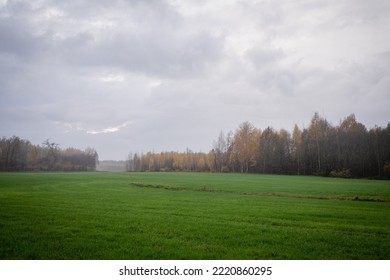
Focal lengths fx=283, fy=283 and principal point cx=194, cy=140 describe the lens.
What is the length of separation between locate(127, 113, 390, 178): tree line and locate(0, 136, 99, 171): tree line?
49254 mm

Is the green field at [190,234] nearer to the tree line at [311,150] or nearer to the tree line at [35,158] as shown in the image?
the tree line at [35,158]

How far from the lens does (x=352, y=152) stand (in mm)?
53781

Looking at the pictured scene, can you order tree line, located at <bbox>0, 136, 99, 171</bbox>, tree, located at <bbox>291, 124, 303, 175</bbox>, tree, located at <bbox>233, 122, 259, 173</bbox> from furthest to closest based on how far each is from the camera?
tree, located at <bbox>233, 122, 259, 173</bbox> < tree, located at <bbox>291, 124, 303, 175</bbox> < tree line, located at <bbox>0, 136, 99, 171</bbox>

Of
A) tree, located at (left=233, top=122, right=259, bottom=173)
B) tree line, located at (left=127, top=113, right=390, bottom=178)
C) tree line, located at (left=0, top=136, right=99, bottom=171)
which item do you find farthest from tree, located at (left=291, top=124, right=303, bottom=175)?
tree line, located at (left=0, top=136, right=99, bottom=171)

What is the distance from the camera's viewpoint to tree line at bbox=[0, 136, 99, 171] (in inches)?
1589

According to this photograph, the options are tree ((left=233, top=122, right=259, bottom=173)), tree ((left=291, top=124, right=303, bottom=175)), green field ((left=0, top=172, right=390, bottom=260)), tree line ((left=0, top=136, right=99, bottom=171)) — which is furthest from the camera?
tree ((left=233, top=122, right=259, bottom=173))

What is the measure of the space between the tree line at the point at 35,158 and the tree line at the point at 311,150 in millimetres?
49254

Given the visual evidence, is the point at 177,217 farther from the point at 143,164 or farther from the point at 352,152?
the point at 143,164

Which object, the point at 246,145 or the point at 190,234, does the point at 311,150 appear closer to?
the point at 246,145

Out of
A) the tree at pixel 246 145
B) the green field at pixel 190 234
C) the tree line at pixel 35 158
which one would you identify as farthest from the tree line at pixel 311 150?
the tree line at pixel 35 158

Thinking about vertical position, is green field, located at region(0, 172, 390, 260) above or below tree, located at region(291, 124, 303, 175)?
below

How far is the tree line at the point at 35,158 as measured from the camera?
1589 inches

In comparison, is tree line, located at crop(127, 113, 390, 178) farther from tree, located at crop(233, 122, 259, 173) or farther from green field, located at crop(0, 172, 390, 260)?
green field, located at crop(0, 172, 390, 260)

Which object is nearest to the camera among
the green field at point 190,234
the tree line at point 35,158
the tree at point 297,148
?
the green field at point 190,234
